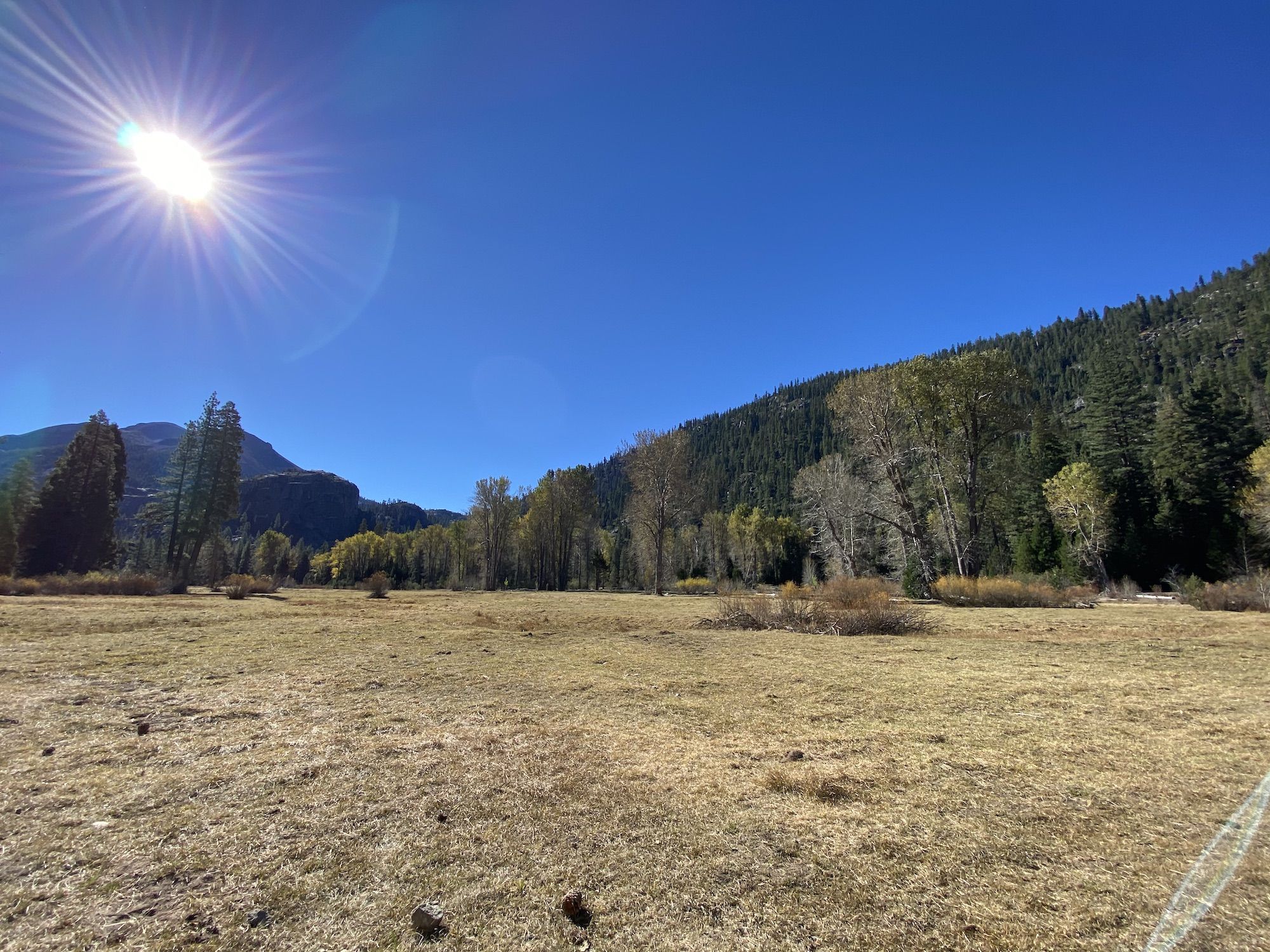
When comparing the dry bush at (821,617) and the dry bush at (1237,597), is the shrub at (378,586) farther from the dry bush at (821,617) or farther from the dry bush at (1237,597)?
the dry bush at (1237,597)

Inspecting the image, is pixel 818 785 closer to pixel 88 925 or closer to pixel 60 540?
pixel 88 925

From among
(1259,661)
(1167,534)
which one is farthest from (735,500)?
(1259,661)

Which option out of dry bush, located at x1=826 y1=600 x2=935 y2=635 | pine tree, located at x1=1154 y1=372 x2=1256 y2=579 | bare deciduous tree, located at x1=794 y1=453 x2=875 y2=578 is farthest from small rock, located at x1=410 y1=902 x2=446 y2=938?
pine tree, located at x1=1154 y1=372 x2=1256 y2=579

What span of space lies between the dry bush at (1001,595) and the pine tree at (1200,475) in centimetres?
2945

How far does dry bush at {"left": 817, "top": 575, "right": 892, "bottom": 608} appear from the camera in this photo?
1647 centimetres

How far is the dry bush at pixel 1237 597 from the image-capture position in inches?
688

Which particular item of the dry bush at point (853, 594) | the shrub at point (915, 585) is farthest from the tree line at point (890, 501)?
the dry bush at point (853, 594)

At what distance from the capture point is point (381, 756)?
5145 mm

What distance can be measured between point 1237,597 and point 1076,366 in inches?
6330

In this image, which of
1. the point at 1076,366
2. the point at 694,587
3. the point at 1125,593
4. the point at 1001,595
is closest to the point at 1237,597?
the point at 1001,595

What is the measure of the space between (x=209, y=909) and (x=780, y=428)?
Answer: 17666 cm

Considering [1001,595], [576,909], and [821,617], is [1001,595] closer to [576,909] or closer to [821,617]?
[821,617]

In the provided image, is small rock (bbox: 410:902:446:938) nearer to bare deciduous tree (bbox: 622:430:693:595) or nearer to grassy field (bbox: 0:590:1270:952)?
grassy field (bbox: 0:590:1270:952)

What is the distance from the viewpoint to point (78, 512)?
39.9m
